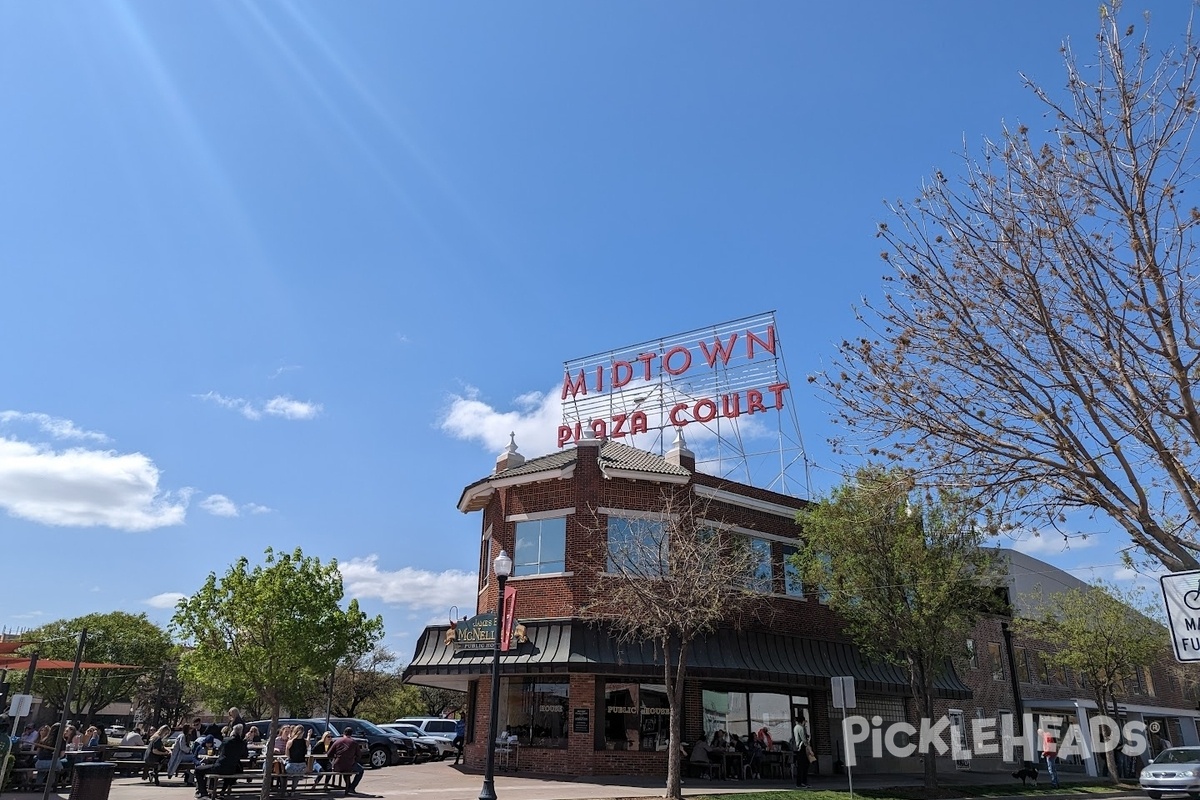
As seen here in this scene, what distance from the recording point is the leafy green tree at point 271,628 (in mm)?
17328

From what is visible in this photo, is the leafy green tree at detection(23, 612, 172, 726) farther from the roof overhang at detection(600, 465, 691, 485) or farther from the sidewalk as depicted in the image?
the roof overhang at detection(600, 465, 691, 485)

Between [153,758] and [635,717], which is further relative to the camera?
[635,717]

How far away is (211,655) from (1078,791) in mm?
26489

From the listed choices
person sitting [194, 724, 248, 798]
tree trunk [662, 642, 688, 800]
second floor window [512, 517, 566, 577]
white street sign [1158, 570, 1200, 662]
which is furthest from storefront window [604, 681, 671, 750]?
white street sign [1158, 570, 1200, 662]

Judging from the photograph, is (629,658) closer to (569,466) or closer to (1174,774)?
(569,466)

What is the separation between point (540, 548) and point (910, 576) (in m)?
10.5

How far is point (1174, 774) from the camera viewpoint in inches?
931

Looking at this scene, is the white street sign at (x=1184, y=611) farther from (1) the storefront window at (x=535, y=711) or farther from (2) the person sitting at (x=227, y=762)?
(1) the storefront window at (x=535, y=711)

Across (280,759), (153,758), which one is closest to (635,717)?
(280,759)

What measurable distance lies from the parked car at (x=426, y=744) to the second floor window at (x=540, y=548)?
34.2 ft

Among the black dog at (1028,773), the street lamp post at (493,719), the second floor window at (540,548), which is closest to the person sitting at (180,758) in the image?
the street lamp post at (493,719)

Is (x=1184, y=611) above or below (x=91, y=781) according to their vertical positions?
above

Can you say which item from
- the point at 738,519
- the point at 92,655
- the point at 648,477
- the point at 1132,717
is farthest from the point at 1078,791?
the point at 92,655

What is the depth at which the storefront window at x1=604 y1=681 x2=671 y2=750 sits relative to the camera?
886 inches
